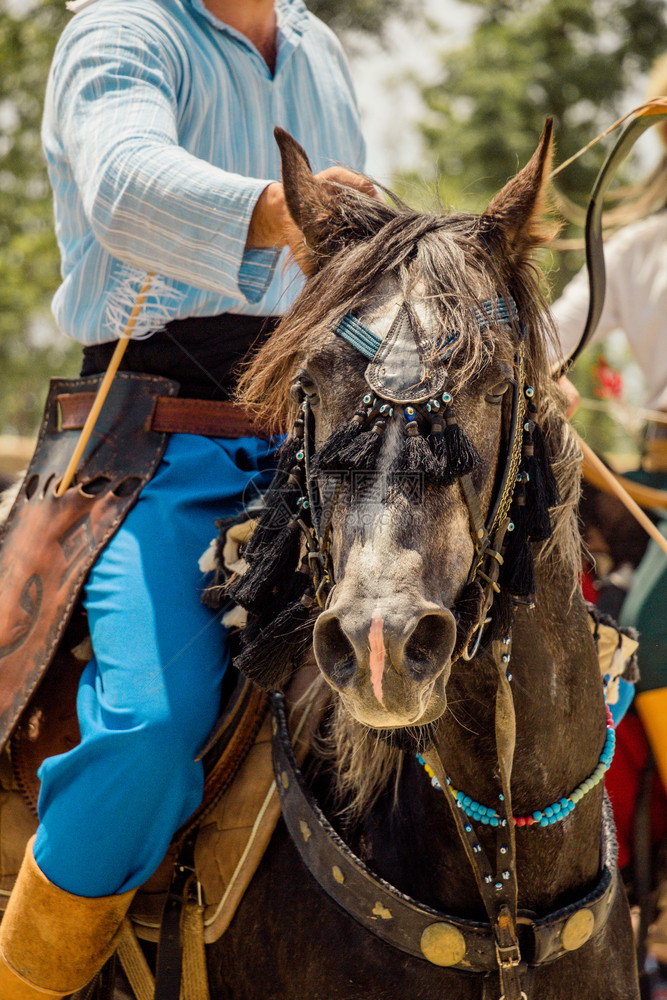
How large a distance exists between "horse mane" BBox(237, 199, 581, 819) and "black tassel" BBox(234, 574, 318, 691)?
0.72ft

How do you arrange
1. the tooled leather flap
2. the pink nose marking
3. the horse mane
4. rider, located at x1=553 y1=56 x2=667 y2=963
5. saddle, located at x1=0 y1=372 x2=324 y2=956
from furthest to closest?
rider, located at x1=553 y1=56 x2=667 y2=963 < the tooled leather flap < saddle, located at x1=0 y1=372 x2=324 y2=956 < the horse mane < the pink nose marking

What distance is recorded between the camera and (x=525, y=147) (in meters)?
13.2

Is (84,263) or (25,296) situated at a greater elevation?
(84,263)

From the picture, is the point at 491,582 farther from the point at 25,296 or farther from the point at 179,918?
the point at 25,296

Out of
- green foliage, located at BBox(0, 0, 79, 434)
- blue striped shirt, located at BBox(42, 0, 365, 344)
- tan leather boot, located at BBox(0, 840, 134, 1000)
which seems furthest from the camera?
green foliage, located at BBox(0, 0, 79, 434)

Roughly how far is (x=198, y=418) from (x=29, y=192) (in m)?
14.0

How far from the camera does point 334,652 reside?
5.15 ft

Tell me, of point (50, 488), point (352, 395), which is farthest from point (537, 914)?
point (50, 488)

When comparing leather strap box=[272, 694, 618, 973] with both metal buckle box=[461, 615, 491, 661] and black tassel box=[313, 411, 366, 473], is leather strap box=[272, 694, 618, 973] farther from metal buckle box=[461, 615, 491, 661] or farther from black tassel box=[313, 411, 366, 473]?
black tassel box=[313, 411, 366, 473]

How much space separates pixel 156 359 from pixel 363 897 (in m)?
1.44

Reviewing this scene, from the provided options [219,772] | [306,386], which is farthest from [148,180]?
[219,772]

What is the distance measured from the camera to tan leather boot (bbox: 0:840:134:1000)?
216 cm

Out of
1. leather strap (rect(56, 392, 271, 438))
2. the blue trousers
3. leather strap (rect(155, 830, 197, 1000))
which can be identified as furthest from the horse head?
leather strap (rect(155, 830, 197, 1000))

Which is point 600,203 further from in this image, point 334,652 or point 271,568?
point 334,652
